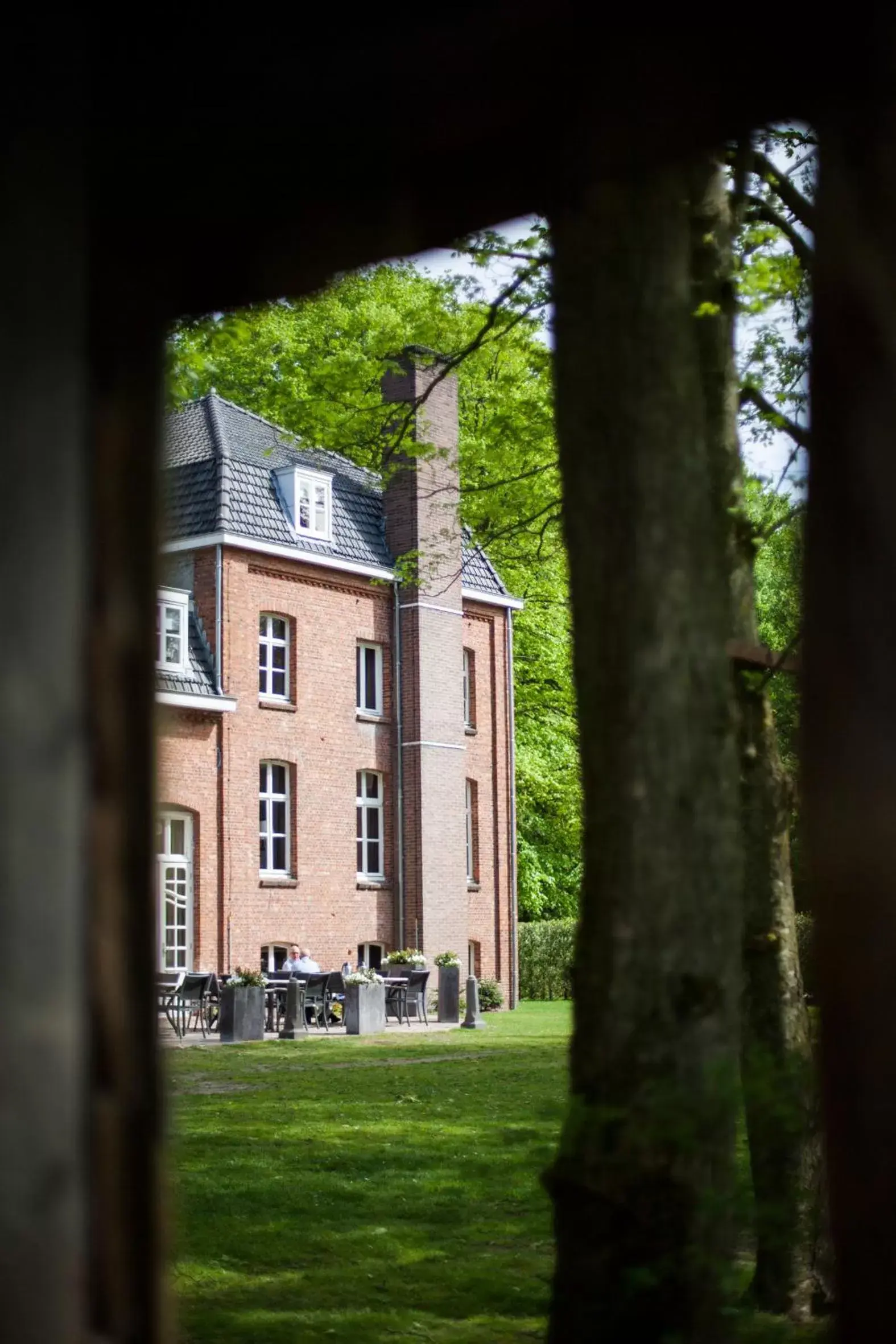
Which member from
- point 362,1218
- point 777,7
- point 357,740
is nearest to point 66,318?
point 777,7

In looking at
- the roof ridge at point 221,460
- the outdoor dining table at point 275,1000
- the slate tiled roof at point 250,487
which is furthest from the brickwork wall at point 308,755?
the outdoor dining table at point 275,1000

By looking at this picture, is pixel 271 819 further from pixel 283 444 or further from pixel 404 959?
pixel 283 444

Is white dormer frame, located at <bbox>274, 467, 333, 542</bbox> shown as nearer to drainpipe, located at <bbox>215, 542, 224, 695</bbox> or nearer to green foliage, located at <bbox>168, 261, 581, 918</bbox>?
green foliage, located at <bbox>168, 261, 581, 918</bbox>

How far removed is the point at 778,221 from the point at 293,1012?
55.4 feet

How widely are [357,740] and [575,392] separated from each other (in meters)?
25.8

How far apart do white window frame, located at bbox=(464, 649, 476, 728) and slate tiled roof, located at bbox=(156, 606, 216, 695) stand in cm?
698

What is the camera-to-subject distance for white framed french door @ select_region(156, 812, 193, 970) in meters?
25.6

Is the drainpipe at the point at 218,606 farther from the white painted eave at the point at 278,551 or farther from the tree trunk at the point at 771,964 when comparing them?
the tree trunk at the point at 771,964

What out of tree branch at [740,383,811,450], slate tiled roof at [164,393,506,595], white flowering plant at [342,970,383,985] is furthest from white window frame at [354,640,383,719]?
tree branch at [740,383,811,450]

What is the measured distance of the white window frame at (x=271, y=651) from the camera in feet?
91.5

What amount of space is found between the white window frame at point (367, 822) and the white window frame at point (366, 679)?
122 centimetres

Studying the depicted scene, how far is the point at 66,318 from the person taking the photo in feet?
6.79

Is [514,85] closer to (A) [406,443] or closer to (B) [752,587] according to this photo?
(B) [752,587]

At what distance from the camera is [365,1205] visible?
9.28 meters
